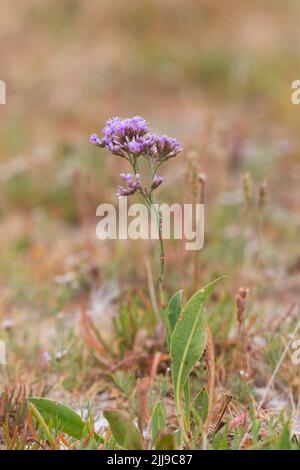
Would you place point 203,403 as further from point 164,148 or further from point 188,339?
point 164,148

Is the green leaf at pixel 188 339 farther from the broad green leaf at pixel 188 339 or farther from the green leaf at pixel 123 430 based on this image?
the green leaf at pixel 123 430

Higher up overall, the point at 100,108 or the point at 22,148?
the point at 100,108

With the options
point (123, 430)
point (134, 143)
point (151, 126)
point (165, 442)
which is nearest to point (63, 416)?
point (123, 430)
